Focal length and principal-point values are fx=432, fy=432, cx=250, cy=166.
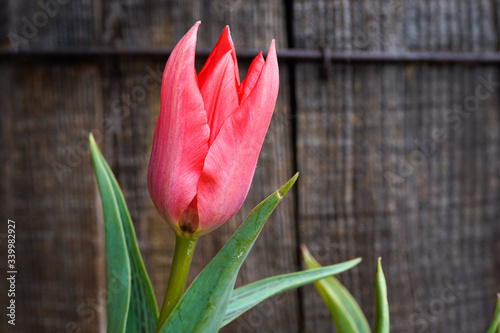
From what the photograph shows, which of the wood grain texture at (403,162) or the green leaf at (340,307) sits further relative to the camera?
the wood grain texture at (403,162)

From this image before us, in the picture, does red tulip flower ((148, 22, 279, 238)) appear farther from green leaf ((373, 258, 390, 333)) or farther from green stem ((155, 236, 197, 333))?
green leaf ((373, 258, 390, 333))

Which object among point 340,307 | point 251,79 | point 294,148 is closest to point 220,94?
point 251,79

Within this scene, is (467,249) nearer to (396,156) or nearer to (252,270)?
(396,156)

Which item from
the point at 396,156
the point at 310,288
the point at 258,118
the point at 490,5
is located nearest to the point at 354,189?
the point at 396,156

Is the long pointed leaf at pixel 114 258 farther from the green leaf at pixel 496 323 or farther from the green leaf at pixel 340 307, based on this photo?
the green leaf at pixel 496 323

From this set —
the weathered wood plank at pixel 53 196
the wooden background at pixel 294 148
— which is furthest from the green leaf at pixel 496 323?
the weathered wood plank at pixel 53 196

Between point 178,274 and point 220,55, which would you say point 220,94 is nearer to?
point 220,55

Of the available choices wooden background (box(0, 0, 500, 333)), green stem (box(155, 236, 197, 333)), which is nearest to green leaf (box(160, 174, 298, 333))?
green stem (box(155, 236, 197, 333))

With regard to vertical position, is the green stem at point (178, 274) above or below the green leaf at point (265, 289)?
above
